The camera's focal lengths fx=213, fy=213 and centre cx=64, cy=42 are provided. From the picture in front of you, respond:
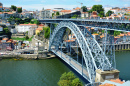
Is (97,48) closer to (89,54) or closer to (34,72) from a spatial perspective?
(89,54)

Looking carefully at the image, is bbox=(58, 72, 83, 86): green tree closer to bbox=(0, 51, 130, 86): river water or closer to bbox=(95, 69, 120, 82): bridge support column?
bbox=(95, 69, 120, 82): bridge support column

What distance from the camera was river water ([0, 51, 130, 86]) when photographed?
17562 millimetres

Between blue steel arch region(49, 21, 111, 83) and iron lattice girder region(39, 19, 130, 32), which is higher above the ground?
iron lattice girder region(39, 19, 130, 32)

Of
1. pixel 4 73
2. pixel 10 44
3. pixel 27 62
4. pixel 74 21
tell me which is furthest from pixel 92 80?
pixel 10 44

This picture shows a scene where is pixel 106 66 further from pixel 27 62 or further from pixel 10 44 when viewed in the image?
pixel 10 44

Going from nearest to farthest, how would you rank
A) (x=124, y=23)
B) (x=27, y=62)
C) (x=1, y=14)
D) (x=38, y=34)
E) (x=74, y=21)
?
(x=124, y=23) < (x=74, y=21) < (x=27, y=62) < (x=38, y=34) < (x=1, y=14)

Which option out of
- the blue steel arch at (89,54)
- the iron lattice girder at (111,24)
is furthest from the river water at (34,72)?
the iron lattice girder at (111,24)

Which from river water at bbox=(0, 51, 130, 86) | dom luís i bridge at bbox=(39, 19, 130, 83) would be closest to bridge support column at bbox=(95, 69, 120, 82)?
dom luís i bridge at bbox=(39, 19, 130, 83)

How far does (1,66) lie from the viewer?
22828 mm

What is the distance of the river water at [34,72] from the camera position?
57.6ft

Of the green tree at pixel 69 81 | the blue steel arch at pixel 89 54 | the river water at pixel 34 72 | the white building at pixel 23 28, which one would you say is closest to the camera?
the green tree at pixel 69 81

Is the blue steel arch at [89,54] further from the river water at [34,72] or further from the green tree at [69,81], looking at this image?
the river water at [34,72]

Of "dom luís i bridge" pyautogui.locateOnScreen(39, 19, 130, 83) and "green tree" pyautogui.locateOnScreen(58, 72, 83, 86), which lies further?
"green tree" pyautogui.locateOnScreen(58, 72, 83, 86)

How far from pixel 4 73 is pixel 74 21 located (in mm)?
8232
